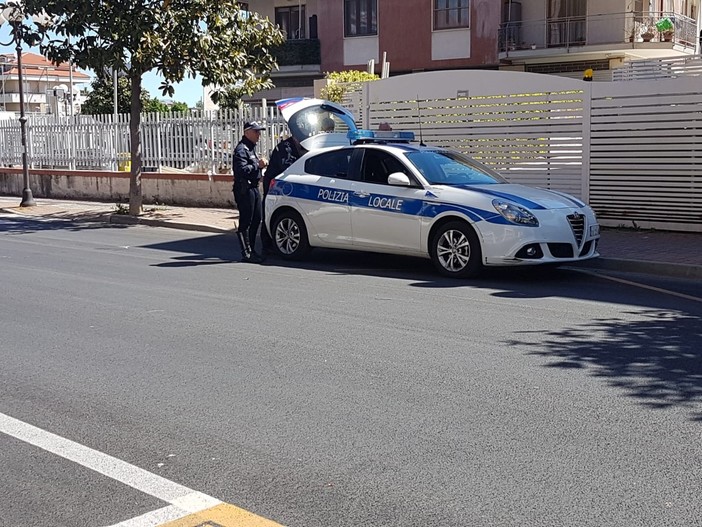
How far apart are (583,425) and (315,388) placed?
70.8 inches

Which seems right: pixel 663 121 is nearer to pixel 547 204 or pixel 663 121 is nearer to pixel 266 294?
pixel 547 204

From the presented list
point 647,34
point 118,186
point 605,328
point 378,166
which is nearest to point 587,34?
point 647,34

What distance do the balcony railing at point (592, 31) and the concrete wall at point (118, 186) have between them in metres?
16.2

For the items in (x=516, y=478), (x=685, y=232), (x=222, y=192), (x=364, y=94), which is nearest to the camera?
(x=516, y=478)

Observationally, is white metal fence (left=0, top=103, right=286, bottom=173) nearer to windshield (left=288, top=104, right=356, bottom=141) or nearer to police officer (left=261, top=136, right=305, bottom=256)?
windshield (left=288, top=104, right=356, bottom=141)

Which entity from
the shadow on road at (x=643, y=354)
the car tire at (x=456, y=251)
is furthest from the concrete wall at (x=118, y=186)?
the shadow on road at (x=643, y=354)

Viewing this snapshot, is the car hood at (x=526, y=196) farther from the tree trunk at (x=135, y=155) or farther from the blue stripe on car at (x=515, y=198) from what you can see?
the tree trunk at (x=135, y=155)

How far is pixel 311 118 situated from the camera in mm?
14648

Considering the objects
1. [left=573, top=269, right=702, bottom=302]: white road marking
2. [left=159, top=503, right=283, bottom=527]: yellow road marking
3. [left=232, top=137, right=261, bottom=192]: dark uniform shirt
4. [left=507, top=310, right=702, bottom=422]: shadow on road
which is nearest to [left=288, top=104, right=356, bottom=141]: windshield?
[left=232, top=137, right=261, bottom=192]: dark uniform shirt

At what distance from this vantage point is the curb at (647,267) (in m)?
11.1

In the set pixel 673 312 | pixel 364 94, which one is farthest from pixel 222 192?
pixel 673 312

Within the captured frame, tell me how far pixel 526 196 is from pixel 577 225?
68cm

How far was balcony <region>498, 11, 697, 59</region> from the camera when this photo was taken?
31.5m

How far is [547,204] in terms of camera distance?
10.6 meters
